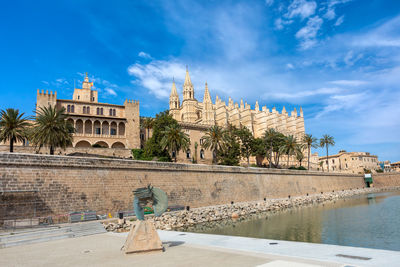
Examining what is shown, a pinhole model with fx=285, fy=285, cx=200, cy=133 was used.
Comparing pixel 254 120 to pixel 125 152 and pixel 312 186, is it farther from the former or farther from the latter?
pixel 125 152

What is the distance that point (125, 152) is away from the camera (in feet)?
140

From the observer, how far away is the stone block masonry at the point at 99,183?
16812 mm

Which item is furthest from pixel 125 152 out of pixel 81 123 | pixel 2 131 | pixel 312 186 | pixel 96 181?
pixel 312 186

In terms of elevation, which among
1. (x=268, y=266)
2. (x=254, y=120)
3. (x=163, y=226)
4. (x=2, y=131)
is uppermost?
(x=254, y=120)

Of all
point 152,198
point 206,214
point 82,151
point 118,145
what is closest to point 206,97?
point 118,145

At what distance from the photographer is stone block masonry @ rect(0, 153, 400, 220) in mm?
16812

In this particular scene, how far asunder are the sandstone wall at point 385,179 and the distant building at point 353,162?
16.2 metres

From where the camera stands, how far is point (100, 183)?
20.6 m

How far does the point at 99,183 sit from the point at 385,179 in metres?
73.4

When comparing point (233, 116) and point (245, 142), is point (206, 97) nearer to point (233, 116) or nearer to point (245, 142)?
point (233, 116)

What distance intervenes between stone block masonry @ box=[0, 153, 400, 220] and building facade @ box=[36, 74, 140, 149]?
22.2m

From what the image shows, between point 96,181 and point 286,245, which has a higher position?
point 96,181

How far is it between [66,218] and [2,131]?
16491 millimetres

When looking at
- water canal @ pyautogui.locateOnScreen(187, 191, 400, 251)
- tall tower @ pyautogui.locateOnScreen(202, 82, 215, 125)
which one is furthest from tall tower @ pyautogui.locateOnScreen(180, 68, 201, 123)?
water canal @ pyautogui.locateOnScreen(187, 191, 400, 251)
